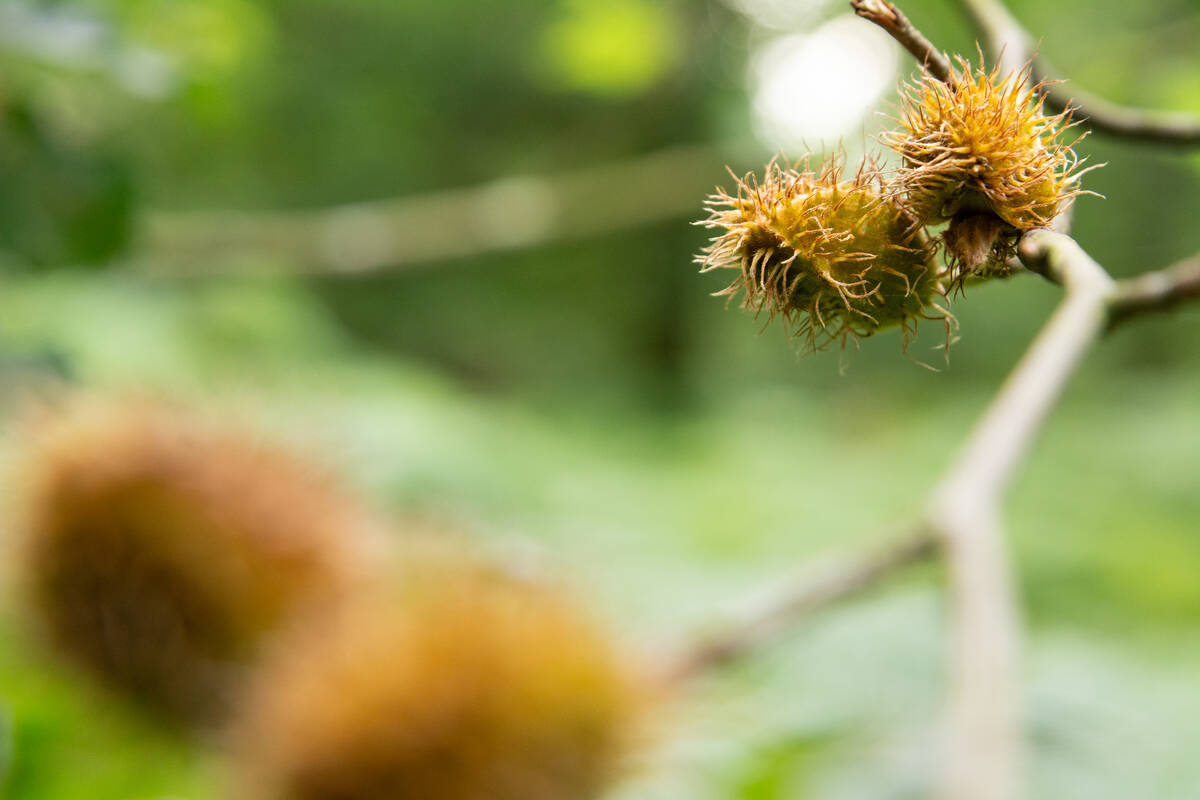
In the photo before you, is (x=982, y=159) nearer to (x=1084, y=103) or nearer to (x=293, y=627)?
(x=1084, y=103)

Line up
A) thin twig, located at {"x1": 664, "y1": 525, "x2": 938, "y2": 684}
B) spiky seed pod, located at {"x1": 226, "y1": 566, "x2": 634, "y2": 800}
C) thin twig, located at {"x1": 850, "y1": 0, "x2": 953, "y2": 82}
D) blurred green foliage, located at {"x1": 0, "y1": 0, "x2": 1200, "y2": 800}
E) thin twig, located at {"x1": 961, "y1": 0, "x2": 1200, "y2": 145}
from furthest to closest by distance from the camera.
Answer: blurred green foliage, located at {"x1": 0, "y1": 0, "x2": 1200, "y2": 800} → spiky seed pod, located at {"x1": 226, "y1": 566, "x2": 634, "y2": 800} → thin twig, located at {"x1": 664, "y1": 525, "x2": 938, "y2": 684} → thin twig, located at {"x1": 961, "y1": 0, "x2": 1200, "y2": 145} → thin twig, located at {"x1": 850, "y1": 0, "x2": 953, "y2": 82}

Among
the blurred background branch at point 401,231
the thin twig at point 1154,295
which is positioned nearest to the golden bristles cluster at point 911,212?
the thin twig at point 1154,295

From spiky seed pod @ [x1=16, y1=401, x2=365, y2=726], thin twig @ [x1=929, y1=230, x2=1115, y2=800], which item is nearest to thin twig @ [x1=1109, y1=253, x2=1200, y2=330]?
thin twig @ [x1=929, y1=230, x2=1115, y2=800]

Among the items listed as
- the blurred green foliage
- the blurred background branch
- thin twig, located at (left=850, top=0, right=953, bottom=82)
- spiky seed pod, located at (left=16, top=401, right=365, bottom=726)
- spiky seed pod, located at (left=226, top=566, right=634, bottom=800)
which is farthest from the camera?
the blurred background branch

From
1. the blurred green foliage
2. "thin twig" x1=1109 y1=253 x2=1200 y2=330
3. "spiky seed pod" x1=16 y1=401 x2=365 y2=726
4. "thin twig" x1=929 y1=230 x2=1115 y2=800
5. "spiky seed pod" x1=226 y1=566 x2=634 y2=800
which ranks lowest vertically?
"thin twig" x1=929 y1=230 x2=1115 y2=800

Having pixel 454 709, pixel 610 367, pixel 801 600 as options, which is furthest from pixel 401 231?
pixel 610 367

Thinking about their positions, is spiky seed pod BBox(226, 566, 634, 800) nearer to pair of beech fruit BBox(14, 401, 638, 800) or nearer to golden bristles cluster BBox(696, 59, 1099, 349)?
pair of beech fruit BBox(14, 401, 638, 800)
